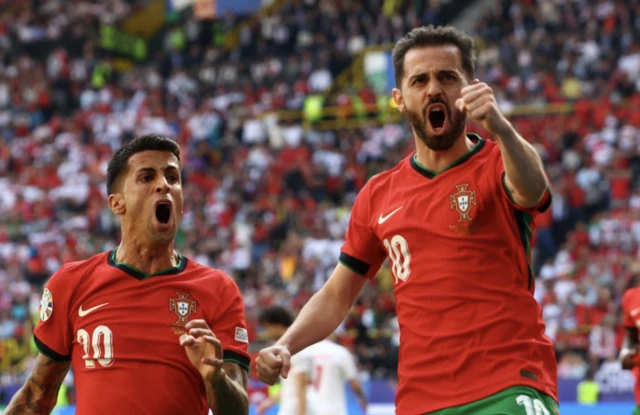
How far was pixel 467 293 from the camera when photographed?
14.2ft

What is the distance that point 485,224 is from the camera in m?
4.36

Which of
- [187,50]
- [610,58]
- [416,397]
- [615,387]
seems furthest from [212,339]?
[187,50]

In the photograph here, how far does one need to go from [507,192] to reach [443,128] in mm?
377

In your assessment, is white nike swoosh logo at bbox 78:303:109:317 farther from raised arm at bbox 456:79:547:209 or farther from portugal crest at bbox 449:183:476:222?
raised arm at bbox 456:79:547:209

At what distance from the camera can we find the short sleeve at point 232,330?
4.79 m

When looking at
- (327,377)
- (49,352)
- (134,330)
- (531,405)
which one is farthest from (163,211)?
(327,377)

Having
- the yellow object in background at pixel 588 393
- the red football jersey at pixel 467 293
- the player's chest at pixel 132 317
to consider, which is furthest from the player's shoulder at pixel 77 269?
the yellow object in background at pixel 588 393

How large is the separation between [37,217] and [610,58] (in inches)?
507

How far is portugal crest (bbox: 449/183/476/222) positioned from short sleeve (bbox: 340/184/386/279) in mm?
490

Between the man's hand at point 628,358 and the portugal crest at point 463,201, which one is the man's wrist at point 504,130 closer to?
the portugal crest at point 463,201

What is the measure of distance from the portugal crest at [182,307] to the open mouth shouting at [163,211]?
0.33 metres

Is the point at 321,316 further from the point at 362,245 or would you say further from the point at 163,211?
the point at 163,211

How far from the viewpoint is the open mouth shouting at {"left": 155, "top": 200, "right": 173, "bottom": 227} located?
498 cm

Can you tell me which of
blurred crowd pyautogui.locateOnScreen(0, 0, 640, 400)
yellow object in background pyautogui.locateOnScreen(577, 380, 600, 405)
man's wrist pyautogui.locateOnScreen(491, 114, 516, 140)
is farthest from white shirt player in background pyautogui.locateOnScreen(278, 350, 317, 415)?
blurred crowd pyautogui.locateOnScreen(0, 0, 640, 400)
